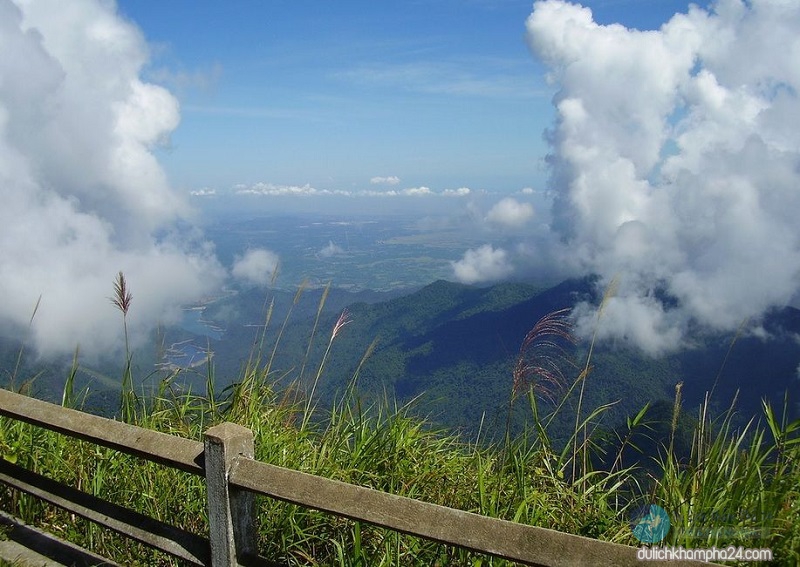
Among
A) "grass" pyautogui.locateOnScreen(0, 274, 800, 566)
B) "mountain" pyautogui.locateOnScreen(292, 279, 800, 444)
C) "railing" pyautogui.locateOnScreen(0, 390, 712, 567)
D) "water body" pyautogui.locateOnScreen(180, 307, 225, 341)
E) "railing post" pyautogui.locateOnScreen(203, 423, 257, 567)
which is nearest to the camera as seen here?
"railing" pyautogui.locateOnScreen(0, 390, 712, 567)

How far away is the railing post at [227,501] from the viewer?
8.25ft

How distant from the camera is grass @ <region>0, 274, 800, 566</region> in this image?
9.04 ft

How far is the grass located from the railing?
0.46 metres

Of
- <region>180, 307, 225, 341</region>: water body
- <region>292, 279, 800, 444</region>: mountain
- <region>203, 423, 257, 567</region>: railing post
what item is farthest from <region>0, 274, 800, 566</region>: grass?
<region>292, 279, 800, 444</region>: mountain

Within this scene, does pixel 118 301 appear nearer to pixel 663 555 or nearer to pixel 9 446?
pixel 9 446

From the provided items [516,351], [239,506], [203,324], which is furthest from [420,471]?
[516,351]

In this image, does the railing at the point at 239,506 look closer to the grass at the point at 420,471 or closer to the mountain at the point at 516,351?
the grass at the point at 420,471

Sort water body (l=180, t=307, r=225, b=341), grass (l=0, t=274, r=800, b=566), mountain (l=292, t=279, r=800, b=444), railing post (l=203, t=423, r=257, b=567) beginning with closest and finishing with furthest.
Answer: railing post (l=203, t=423, r=257, b=567) < grass (l=0, t=274, r=800, b=566) < water body (l=180, t=307, r=225, b=341) < mountain (l=292, t=279, r=800, b=444)

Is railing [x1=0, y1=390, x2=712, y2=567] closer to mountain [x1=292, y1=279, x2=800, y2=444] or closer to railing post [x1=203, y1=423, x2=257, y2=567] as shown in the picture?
railing post [x1=203, y1=423, x2=257, y2=567]

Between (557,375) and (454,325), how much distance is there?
7269 inches

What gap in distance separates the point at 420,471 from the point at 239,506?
139 centimetres

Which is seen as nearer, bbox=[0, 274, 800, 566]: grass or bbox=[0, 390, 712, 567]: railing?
bbox=[0, 390, 712, 567]: railing

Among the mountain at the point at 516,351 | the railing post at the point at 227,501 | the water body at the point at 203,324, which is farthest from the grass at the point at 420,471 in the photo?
the mountain at the point at 516,351

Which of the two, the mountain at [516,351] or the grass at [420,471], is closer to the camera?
the grass at [420,471]
